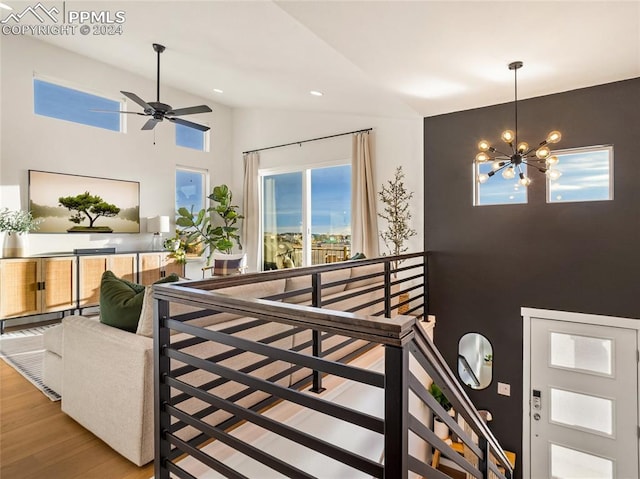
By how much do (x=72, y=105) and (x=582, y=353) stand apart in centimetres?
761

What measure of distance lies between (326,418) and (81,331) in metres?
1.63

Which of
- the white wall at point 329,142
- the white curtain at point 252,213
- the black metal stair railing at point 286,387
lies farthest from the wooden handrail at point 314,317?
the white curtain at point 252,213

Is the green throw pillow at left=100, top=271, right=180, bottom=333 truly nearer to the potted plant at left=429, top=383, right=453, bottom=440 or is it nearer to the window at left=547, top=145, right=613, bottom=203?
the potted plant at left=429, top=383, right=453, bottom=440

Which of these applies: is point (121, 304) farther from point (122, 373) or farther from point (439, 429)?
point (439, 429)

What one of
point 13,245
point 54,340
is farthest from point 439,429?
point 13,245

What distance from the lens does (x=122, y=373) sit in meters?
1.94

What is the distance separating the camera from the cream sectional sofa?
187cm

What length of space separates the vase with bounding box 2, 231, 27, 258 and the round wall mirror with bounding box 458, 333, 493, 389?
5.87 meters

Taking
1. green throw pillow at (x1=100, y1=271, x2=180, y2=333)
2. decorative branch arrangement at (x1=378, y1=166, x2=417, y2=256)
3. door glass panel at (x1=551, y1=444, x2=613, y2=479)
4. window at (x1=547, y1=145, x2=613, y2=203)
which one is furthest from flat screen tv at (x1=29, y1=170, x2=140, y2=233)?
door glass panel at (x1=551, y1=444, x2=613, y2=479)

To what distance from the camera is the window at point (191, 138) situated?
22.7 ft

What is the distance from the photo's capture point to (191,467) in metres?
1.73

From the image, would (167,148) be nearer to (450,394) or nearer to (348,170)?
(348,170)

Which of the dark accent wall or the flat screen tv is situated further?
the flat screen tv

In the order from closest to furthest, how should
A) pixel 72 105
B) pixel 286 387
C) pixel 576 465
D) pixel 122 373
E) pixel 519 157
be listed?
pixel 286 387
pixel 122 373
pixel 519 157
pixel 576 465
pixel 72 105
